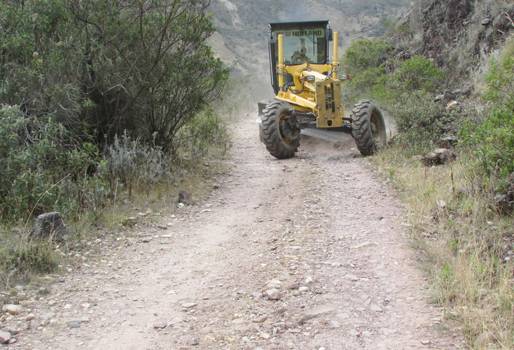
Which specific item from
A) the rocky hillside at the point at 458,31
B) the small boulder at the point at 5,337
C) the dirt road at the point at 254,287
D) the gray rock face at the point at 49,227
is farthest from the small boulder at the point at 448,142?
the small boulder at the point at 5,337

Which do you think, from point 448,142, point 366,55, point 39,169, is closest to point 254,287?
point 39,169

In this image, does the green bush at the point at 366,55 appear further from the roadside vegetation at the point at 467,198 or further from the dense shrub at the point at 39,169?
the dense shrub at the point at 39,169

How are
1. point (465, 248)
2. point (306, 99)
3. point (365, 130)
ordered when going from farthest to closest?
point (306, 99)
point (365, 130)
point (465, 248)

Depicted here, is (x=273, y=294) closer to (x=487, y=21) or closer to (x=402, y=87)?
(x=402, y=87)

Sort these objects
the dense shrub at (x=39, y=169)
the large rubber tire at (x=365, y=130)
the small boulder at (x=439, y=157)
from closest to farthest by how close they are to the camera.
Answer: the dense shrub at (x=39, y=169) → the small boulder at (x=439, y=157) → the large rubber tire at (x=365, y=130)

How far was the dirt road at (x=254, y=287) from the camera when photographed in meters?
4.22

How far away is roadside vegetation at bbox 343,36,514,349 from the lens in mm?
4293

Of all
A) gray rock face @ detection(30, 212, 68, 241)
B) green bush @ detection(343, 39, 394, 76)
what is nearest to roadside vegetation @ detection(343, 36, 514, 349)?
gray rock face @ detection(30, 212, 68, 241)

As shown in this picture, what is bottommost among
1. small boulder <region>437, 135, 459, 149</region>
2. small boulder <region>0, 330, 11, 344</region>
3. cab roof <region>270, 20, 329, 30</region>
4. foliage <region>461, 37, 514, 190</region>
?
small boulder <region>0, 330, 11, 344</region>

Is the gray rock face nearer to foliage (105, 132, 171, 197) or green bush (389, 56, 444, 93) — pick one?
foliage (105, 132, 171, 197)

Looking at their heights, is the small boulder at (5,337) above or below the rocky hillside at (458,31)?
below

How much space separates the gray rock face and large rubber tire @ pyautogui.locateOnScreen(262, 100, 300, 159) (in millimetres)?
5676

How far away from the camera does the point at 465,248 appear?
526 centimetres

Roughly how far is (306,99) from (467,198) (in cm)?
658
